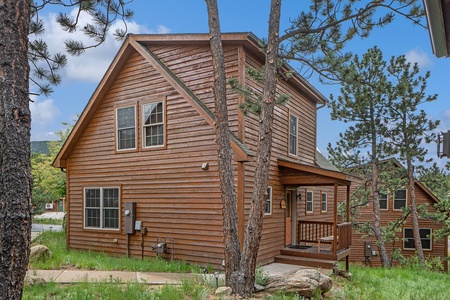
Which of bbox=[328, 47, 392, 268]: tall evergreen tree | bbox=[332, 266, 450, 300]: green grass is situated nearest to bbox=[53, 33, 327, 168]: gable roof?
bbox=[328, 47, 392, 268]: tall evergreen tree

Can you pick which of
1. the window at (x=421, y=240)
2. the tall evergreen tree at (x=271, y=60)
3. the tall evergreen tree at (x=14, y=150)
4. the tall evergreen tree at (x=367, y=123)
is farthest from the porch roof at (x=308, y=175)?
the window at (x=421, y=240)

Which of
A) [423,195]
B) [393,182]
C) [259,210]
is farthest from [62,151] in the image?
[423,195]

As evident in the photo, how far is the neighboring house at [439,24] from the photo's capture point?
2274mm

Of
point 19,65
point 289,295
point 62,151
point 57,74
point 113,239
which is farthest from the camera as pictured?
point 62,151

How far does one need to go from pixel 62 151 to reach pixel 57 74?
5.45 meters

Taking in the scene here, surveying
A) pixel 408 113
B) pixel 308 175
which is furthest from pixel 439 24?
pixel 408 113

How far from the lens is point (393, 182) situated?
16.8 m

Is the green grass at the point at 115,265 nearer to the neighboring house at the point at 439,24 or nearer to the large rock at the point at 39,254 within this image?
the large rock at the point at 39,254

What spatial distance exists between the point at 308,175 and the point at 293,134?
2.52 meters

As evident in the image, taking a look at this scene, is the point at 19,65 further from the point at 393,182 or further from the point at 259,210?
the point at 393,182

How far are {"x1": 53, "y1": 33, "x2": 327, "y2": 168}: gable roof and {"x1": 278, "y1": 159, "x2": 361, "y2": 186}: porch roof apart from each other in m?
2.06

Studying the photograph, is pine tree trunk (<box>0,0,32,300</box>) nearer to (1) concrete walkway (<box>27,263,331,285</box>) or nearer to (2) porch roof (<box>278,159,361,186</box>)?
(1) concrete walkway (<box>27,263,331,285</box>)

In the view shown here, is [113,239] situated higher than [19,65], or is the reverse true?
[19,65]

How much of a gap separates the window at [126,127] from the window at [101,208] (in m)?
1.54
